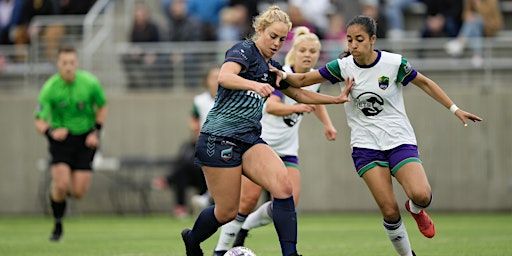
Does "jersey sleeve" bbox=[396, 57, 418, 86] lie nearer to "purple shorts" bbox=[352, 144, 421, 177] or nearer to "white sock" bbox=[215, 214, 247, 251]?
"purple shorts" bbox=[352, 144, 421, 177]

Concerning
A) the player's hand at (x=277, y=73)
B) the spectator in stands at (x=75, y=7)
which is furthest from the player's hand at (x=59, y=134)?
the spectator in stands at (x=75, y=7)

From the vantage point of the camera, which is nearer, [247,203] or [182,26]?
[247,203]

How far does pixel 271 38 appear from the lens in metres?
9.59

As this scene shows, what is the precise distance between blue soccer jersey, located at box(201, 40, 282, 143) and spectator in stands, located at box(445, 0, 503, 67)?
12.5m

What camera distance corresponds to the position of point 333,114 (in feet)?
71.6

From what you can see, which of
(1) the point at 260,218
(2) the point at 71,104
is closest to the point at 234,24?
(2) the point at 71,104

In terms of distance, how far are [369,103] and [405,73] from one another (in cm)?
40

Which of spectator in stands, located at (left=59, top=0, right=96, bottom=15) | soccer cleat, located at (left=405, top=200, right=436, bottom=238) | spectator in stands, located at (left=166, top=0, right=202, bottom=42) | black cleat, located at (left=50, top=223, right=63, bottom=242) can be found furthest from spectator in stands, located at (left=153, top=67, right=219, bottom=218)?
soccer cleat, located at (left=405, top=200, right=436, bottom=238)

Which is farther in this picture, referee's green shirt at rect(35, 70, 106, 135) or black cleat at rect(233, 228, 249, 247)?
referee's green shirt at rect(35, 70, 106, 135)

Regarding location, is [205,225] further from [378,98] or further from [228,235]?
[378,98]

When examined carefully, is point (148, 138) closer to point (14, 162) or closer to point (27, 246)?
point (14, 162)

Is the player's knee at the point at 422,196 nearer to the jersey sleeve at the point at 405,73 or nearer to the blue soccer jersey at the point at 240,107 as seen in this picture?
the jersey sleeve at the point at 405,73

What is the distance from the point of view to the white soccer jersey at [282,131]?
12.2m

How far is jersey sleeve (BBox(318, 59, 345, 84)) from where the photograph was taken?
10.2 meters
